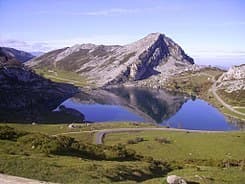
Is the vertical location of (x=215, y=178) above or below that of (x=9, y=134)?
below

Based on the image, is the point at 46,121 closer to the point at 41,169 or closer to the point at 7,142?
the point at 7,142

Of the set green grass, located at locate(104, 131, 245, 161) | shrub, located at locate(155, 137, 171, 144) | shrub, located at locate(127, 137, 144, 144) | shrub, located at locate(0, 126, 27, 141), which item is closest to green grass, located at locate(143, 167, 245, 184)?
shrub, located at locate(0, 126, 27, 141)

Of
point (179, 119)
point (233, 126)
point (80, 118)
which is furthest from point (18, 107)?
point (233, 126)

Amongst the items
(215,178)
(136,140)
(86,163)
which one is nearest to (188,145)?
(136,140)

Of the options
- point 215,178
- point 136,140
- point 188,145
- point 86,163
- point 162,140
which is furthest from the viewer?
point 162,140

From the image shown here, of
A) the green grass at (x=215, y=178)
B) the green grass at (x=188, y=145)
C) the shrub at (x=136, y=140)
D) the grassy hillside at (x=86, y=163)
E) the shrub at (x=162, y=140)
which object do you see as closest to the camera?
the grassy hillside at (x=86, y=163)

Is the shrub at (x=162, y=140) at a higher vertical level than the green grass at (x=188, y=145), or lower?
higher

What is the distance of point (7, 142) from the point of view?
45625 millimetres

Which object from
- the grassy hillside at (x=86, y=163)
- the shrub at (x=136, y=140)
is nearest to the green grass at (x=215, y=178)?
the grassy hillside at (x=86, y=163)

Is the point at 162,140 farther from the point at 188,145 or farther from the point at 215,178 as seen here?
the point at 215,178

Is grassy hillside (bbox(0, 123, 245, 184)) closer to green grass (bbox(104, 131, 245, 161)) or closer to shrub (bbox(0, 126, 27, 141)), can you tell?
shrub (bbox(0, 126, 27, 141))

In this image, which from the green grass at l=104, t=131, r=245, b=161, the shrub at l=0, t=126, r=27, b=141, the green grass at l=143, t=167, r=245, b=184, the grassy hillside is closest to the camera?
the grassy hillside

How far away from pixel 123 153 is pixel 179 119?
468 ft

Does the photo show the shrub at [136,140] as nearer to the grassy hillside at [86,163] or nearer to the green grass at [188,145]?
the green grass at [188,145]
